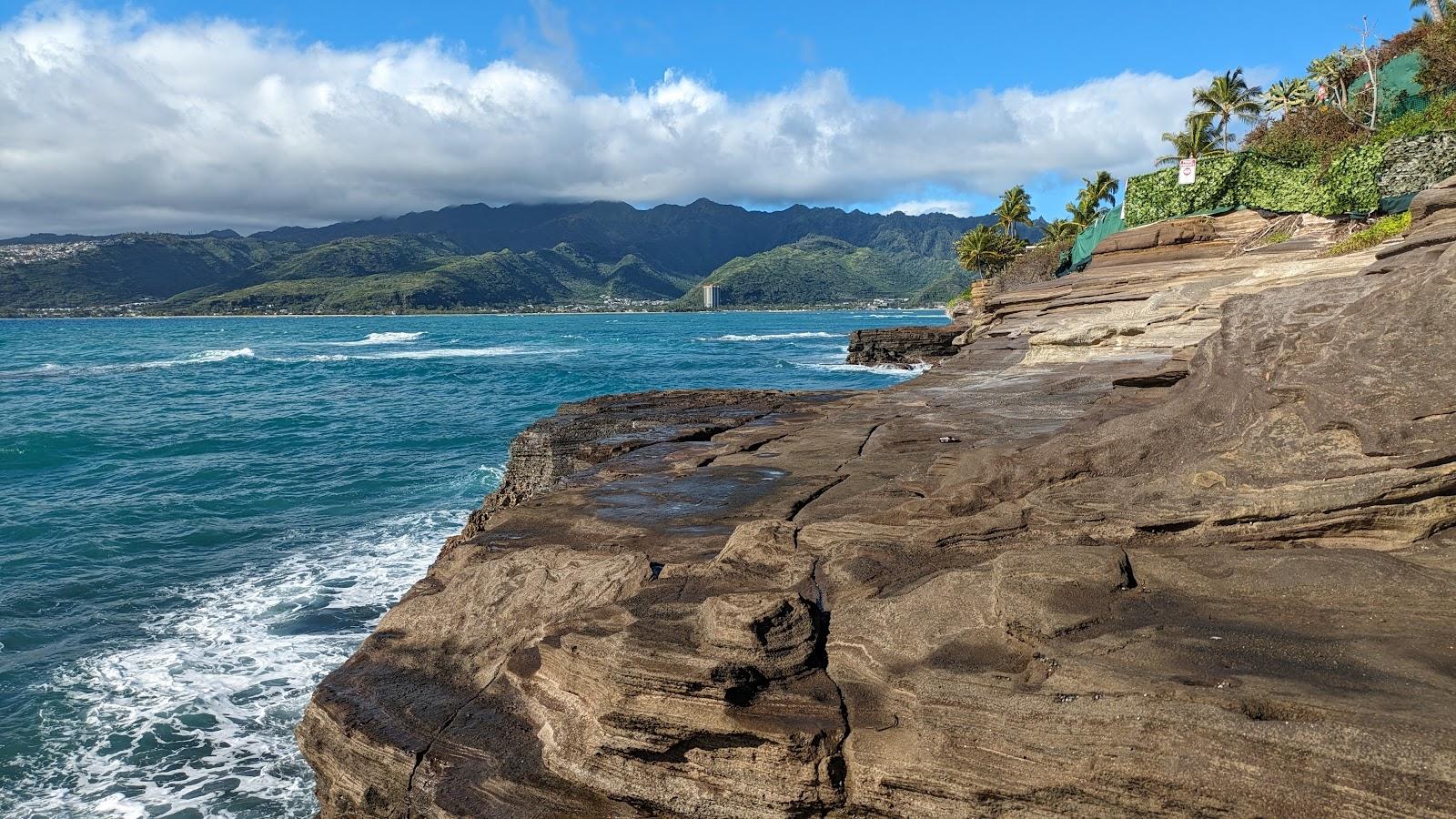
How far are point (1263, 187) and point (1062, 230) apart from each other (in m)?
45.1

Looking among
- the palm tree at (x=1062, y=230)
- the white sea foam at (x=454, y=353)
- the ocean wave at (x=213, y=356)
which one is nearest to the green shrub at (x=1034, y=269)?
the palm tree at (x=1062, y=230)

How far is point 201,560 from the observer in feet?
56.1

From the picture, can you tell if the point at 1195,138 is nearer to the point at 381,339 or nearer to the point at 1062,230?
the point at 1062,230

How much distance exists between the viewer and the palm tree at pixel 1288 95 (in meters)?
49.2

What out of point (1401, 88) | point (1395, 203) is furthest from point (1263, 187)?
point (1401, 88)

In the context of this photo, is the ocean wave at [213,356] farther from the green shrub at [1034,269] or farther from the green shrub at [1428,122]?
the green shrub at [1428,122]

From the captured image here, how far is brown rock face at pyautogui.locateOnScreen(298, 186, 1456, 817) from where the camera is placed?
16.8ft

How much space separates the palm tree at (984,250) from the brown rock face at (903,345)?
82.1ft

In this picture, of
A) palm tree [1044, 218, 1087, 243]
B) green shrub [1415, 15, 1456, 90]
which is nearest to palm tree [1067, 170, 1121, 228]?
palm tree [1044, 218, 1087, 243]

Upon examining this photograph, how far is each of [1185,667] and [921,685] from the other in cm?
178

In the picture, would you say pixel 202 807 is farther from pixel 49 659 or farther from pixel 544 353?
pixel 544 353

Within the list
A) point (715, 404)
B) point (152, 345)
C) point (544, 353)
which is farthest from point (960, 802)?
point (152, 345)

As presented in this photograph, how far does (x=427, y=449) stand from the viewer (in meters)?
29.9

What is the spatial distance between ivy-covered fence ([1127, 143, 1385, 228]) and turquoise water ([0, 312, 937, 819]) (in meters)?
17.3
